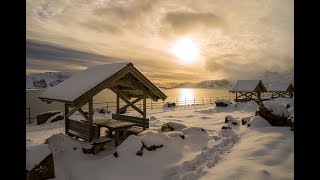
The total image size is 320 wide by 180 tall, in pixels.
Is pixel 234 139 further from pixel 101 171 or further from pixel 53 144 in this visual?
pixel 53 144

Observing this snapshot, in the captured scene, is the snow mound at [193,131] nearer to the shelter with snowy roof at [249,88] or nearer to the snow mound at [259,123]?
the snow mound at [259,123]

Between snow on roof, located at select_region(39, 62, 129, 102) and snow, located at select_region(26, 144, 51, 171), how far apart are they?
2487 millimetres

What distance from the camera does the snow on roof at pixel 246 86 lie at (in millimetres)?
39688

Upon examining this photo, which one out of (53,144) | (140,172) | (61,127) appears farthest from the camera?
(61,127)

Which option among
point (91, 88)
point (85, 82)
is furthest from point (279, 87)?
point (91, 88)

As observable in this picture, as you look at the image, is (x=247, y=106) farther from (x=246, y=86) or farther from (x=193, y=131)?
(x=193, y=131)

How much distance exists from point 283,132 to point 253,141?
7.60ft

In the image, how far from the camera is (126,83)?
42.2 feet

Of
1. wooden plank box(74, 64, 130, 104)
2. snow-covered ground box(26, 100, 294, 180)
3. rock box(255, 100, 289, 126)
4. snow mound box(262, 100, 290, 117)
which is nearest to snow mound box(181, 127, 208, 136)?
snow-covered ground box(26, 100, 294, 180)

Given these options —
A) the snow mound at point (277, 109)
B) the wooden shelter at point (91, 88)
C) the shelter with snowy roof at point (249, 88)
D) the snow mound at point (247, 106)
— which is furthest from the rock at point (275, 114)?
the shelter with snowy roof at point (249, 88)

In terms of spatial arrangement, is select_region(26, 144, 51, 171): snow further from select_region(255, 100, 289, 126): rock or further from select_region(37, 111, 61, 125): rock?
select_region(255, 100, 289, 126): rock
